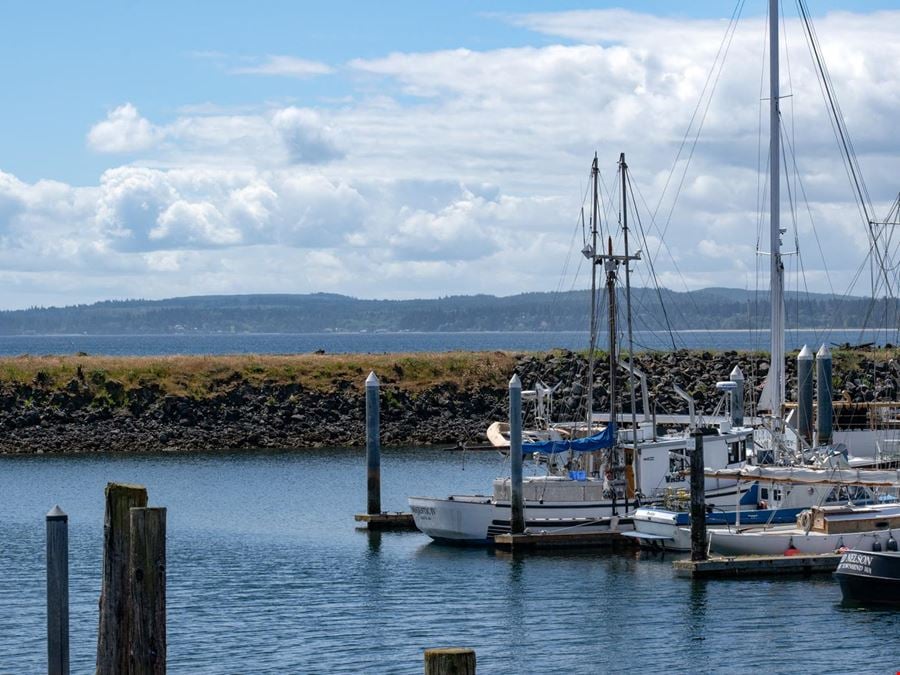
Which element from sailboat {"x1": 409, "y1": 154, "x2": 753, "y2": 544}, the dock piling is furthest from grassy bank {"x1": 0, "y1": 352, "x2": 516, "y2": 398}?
sailboat {"x1": 409, "y1": 154, "x2": 753, "y2": 544}

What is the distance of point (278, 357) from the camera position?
88938 mm

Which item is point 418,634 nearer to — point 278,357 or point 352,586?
point 352,586

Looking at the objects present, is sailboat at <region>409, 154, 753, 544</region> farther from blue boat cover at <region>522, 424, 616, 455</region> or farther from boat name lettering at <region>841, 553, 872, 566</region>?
boat name lettering at <region>841, 553, 872, 566</region>

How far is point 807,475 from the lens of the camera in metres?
42.4

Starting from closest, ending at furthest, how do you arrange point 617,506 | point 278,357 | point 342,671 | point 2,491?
point 342,671, point 617,506, point 2,491, point 278,357

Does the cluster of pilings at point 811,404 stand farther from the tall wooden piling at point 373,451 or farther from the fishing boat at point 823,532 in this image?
the tall wooden piling at point 373,451

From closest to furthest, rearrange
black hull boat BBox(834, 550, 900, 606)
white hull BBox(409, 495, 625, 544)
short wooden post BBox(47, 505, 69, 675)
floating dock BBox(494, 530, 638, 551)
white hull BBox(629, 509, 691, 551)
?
short wooden post BBox(47, 505, 69, 675) < black hull boat BBox(834, 550, 900, 606) < white hull BBox(629, 509, 691, 551) < floating dock BBox(494, 530, 638, 551) < white hull BBox(409, 495, 625, 544)

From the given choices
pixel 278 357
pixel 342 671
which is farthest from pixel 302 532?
pixel 278 357

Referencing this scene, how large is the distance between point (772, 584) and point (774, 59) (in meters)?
21.4

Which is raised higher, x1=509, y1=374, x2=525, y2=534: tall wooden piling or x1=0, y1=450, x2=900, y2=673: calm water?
x1=509, y1=374, x2=525, y2=534: tall wooden piling

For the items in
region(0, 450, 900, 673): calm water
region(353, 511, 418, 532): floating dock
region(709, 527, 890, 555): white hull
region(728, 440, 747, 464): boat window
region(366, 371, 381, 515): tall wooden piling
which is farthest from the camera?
region(353, 511, 418, 532): floating dock

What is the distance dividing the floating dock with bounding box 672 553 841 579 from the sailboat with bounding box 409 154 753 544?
575 cm

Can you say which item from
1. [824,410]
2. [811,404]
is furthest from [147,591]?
[811,404]

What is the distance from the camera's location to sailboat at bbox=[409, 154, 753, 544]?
42750 mm
